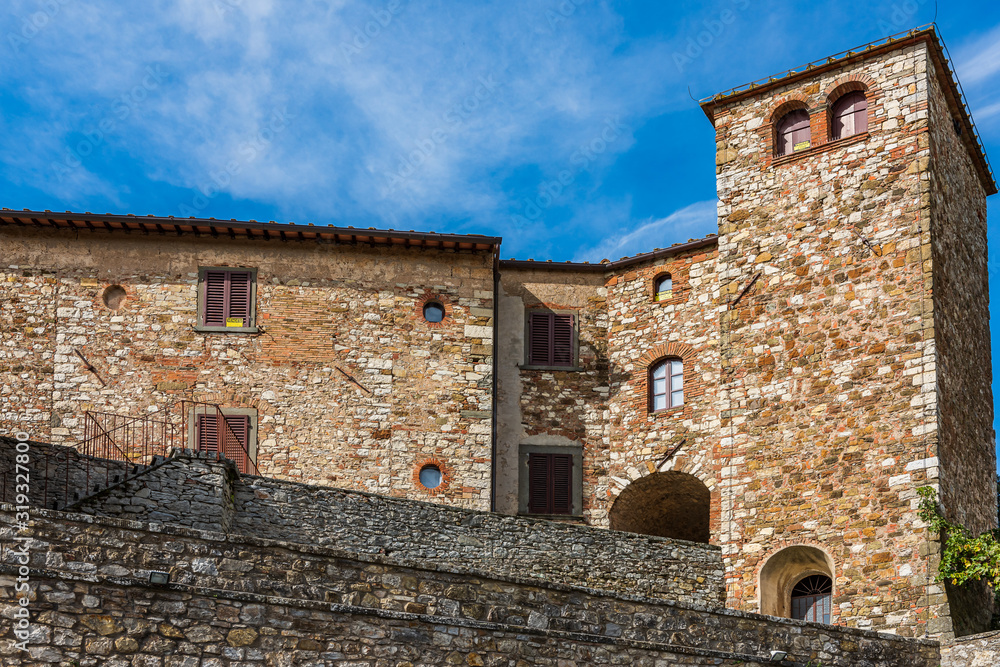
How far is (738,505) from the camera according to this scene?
20.3 meters

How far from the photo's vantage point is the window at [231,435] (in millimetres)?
22141

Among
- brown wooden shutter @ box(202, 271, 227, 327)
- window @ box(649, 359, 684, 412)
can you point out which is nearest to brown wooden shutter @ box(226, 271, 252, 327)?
brown wooden shutter @ box(202, 271, 227, 327)

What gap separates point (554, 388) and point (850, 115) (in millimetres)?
7011

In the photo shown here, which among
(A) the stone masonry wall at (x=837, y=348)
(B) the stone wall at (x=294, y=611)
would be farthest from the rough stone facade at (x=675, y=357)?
(B) the stone wall at (x=294, y=611)

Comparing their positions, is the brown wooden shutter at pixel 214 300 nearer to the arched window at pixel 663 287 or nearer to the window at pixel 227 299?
the window at pixel 227 299

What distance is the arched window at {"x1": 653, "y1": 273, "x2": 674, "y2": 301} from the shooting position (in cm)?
2417

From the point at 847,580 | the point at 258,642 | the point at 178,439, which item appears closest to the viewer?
the point at 258,642

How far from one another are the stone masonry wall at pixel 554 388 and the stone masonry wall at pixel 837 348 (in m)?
3.52

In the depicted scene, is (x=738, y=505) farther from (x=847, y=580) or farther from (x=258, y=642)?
(x=258, y=642)

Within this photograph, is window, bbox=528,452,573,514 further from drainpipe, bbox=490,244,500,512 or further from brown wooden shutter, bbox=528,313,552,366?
brown wooden shutter, bbox=528,313,552,366

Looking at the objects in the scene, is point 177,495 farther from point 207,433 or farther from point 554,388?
point 554,388

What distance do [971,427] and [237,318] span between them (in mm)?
12196

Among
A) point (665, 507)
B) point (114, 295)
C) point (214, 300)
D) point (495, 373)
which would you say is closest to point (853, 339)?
point (665, 507)

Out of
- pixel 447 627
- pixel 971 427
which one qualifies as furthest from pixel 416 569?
pixel 971 427
